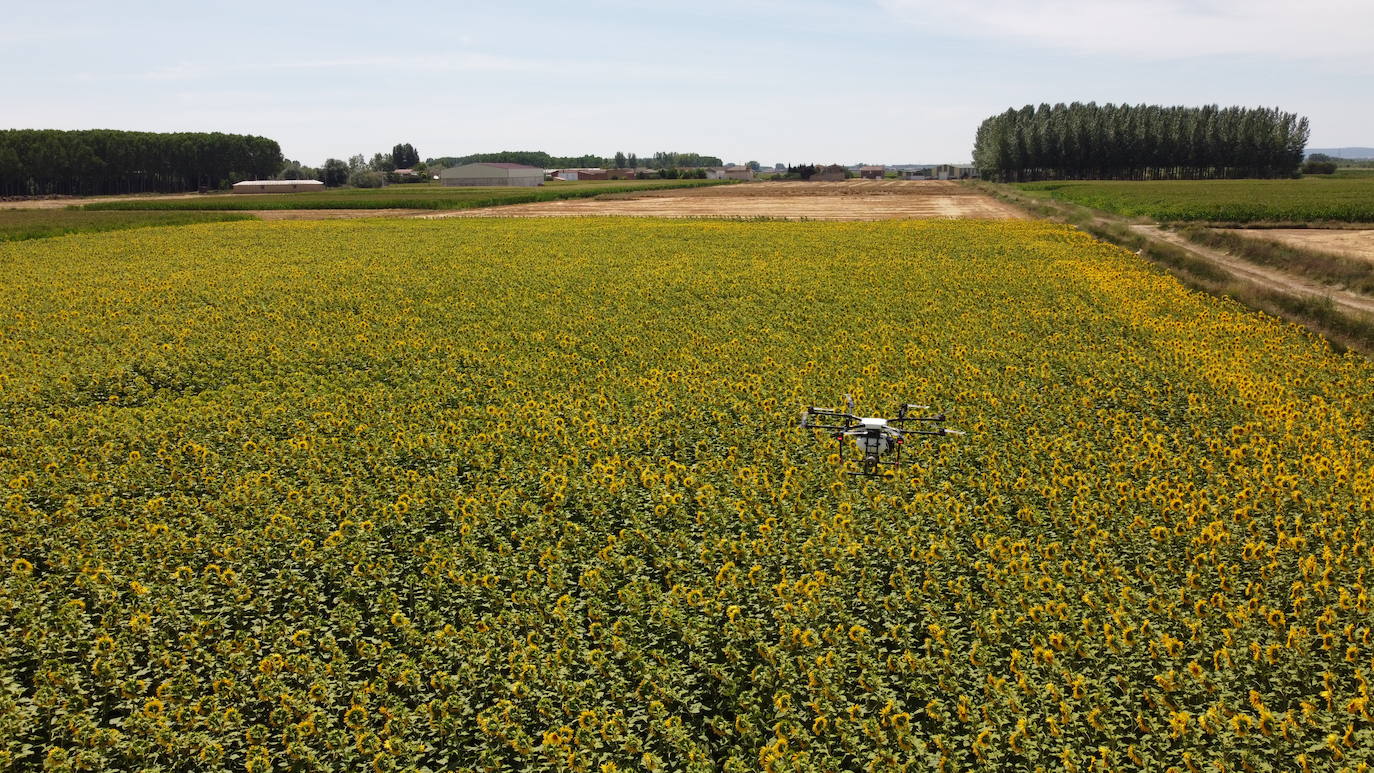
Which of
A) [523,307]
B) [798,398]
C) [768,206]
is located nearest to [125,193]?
[768,206]

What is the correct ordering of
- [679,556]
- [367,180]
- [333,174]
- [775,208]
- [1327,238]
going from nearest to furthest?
1. [679,556]
2. [1327,238]
3. [775,208]
4. [367,180]
5. [333,174]

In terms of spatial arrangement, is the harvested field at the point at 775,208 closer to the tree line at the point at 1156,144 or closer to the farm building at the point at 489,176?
the tree line at the point at 1156,144

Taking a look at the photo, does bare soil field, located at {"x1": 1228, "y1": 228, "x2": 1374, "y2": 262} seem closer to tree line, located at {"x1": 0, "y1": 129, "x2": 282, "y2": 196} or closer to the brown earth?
the brown earth

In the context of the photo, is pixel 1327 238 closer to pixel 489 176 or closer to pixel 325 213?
pixel 325 213

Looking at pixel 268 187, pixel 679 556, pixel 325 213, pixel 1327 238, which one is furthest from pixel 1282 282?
pixel 268 187

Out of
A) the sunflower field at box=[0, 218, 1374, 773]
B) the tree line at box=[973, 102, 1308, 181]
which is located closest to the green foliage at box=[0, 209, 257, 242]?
the sunflower field at box=[0, 218, 1374, 773]

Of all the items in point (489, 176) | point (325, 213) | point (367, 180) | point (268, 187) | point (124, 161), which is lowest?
point (325, 213)

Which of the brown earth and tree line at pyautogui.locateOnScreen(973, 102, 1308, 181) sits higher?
tree line at pyautogui.locateOnScreen(973, 102, 1308, 181)
